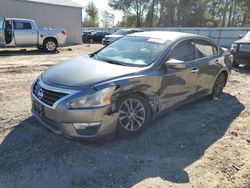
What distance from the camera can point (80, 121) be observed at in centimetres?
376

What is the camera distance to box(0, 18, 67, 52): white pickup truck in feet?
47.5

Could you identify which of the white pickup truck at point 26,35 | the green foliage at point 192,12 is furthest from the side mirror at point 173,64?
the green foliage at point 192,12

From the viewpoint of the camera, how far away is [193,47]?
18.2 feet

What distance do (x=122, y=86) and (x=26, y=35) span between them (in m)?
12.5

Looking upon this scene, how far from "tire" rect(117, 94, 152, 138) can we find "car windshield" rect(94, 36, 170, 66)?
0.66 m

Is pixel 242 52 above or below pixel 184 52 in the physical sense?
below

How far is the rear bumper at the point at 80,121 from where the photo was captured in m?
3.72

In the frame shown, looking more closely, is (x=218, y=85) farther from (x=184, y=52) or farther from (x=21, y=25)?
(x=21, y=25)

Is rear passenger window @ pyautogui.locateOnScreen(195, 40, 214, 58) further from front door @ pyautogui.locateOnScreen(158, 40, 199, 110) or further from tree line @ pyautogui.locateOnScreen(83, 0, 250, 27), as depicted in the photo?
tree line @ pyautogui.locateOnScreen(83, 0, 250, 27)

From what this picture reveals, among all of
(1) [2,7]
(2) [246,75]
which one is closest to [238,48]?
(2) [246,75]

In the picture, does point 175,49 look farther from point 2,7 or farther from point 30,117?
point 2,7

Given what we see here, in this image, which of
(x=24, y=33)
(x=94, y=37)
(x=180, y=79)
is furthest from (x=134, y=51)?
(x=94, y=37)

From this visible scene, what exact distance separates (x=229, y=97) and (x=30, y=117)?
4.60 m

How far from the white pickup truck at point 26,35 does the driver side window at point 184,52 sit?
1164cm
